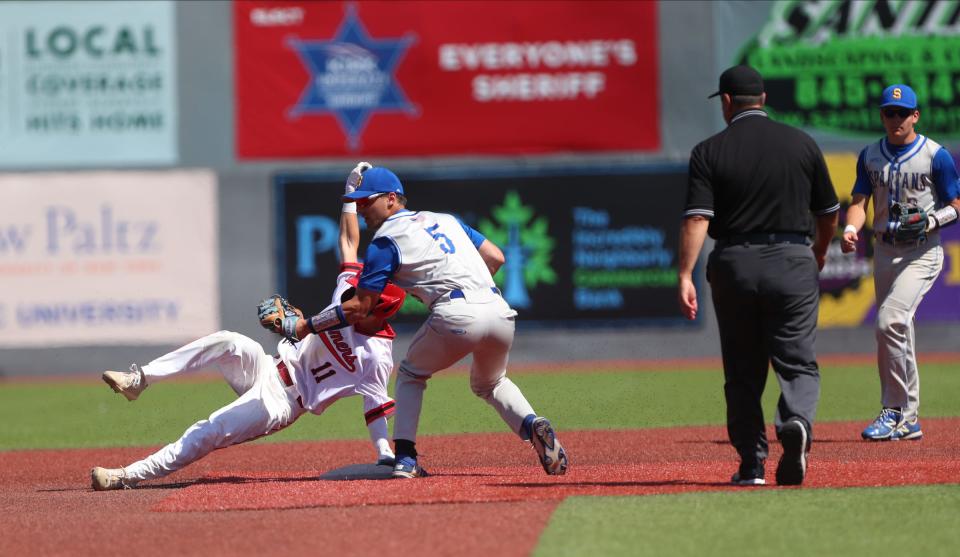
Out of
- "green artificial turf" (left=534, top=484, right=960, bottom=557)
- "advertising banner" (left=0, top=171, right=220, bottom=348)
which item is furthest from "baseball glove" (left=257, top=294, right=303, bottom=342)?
"advertising banner" (left=0, top=171, right=220, bottom=348)

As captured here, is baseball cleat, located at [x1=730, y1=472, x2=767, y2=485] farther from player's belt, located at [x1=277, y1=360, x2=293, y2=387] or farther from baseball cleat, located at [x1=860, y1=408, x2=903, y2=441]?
player's belt, located at [x1=277, y1=360, x2=293, y2=387]

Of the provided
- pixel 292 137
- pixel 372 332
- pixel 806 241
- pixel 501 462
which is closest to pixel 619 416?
pixel 501 462

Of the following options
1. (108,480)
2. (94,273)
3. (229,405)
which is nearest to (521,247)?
(94,273)

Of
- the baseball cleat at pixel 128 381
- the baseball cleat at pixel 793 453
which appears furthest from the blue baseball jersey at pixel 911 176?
the baseball cleat at pixel 128 381

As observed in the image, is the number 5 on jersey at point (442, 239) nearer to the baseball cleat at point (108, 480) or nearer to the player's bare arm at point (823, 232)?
the player's bare arm at point (823, 232)

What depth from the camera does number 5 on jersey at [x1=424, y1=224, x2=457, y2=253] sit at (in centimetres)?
789

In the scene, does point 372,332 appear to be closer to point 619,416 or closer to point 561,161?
point 619,416

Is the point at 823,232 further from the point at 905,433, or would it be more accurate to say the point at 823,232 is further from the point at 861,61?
the point at 861,61

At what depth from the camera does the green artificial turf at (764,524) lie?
5.74 metres

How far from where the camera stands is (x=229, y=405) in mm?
8336

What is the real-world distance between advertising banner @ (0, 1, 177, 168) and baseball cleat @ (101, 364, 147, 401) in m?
12.1

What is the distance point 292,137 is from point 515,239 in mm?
3456

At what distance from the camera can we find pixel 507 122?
19.5m

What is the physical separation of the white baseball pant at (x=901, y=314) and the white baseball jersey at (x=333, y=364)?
3520mm
